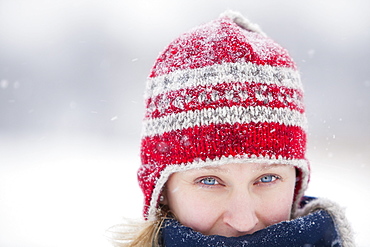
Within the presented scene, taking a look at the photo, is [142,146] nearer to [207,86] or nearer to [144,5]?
[207,86]

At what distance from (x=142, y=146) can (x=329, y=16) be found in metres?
8.08

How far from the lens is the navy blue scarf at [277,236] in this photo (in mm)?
1438

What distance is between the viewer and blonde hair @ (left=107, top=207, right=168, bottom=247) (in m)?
1.60

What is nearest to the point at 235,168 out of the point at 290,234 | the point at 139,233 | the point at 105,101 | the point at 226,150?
the point at 226,150

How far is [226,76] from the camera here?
4.83 ft

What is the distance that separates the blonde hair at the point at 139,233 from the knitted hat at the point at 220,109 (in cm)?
4

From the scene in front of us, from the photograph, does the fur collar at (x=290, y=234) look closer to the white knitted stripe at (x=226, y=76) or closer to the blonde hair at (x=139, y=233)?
the blonde hair at (x=139, y=233)

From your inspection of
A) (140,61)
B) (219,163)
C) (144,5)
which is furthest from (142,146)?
(144,5)

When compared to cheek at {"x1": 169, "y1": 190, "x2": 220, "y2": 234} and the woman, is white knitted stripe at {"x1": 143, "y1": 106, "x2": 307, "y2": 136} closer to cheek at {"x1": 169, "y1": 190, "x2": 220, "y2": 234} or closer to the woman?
the woman

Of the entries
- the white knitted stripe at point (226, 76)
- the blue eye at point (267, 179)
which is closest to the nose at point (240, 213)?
the blue eye at point (267, 179)

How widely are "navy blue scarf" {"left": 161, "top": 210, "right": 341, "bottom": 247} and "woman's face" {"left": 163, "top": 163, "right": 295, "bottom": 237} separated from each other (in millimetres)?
43

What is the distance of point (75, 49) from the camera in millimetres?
9648

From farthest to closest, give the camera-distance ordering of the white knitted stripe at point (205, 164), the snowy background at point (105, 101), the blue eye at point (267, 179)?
the snowy background at point (105, 101), the blue eye at point (267, 179), the white knitted stripe at point (205, 164)

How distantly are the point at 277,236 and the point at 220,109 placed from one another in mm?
485
